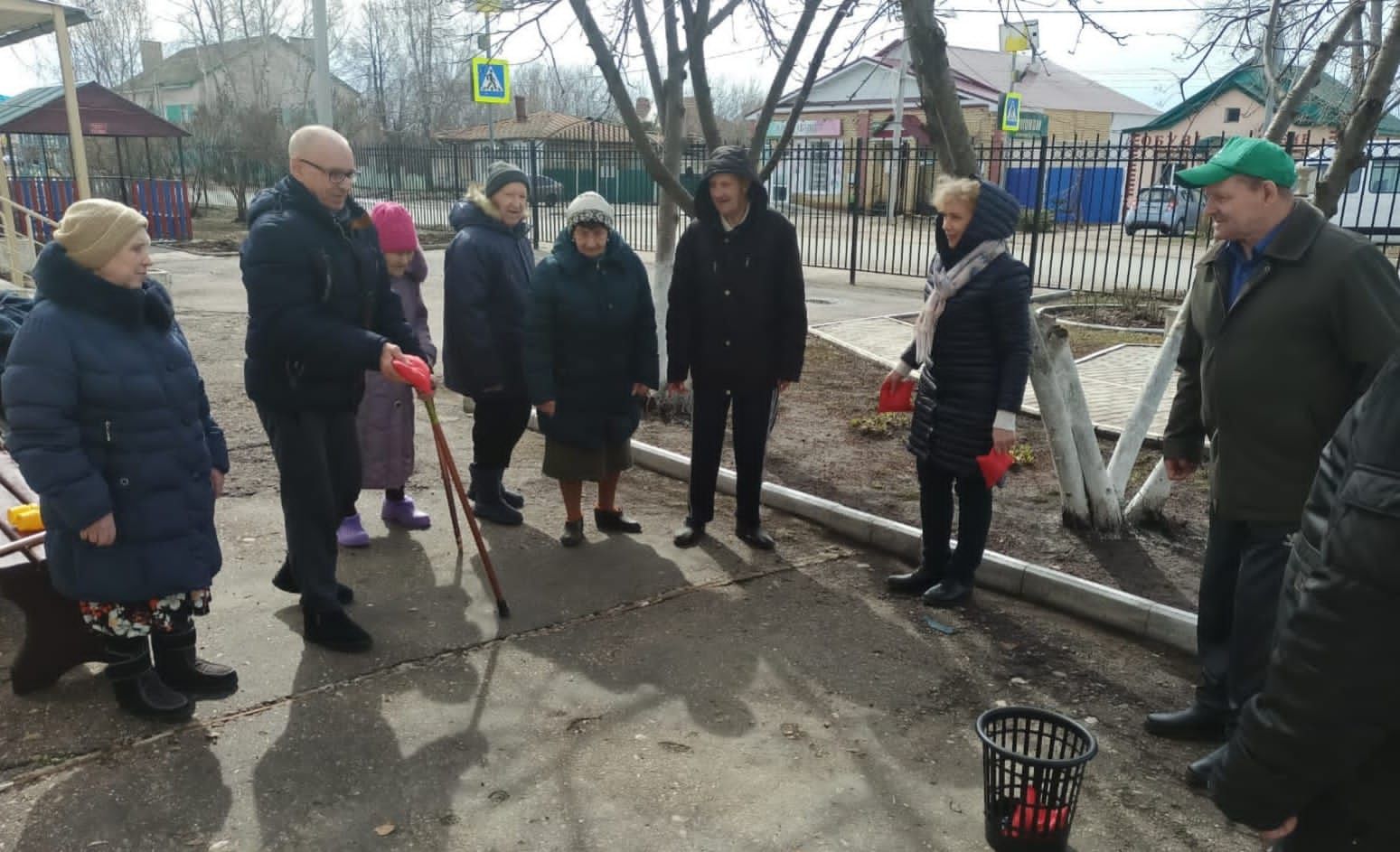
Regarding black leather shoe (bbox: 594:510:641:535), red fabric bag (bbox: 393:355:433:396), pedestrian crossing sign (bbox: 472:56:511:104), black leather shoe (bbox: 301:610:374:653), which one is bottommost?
black leather shoe (bbox: 594:510:641:535)

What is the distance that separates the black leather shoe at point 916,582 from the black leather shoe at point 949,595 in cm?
12

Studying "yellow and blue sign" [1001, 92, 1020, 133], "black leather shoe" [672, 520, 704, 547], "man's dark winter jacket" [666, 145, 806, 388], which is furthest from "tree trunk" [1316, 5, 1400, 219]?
"yellow and blue sign" [1001, 92, 1020, 133]

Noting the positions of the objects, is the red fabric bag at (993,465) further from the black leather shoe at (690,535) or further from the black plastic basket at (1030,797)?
the black leather shoe at (690,535)

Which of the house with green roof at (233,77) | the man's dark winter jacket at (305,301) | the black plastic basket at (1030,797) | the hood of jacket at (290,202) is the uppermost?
the house with green roof at (233,77)

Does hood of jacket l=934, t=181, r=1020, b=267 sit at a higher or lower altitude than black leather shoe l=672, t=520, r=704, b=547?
higher

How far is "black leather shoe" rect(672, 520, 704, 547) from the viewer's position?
198 inches

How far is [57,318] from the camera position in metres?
2.92

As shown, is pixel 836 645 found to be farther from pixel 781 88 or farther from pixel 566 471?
pixel 781 88

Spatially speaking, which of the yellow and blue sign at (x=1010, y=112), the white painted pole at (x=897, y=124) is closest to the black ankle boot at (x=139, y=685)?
the white painted pole at (x=897, y=124)

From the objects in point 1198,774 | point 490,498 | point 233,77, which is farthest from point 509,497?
point 233,77

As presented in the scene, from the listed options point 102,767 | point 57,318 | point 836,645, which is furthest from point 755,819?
point 57,318

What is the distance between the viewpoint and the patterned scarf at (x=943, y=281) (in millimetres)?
4008

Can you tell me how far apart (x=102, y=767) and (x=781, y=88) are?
577 cm

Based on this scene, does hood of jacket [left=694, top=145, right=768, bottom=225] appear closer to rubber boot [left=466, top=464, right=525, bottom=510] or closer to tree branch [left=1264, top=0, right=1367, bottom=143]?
rubber boot [left=466, top=464, right=525, bottom=510]
